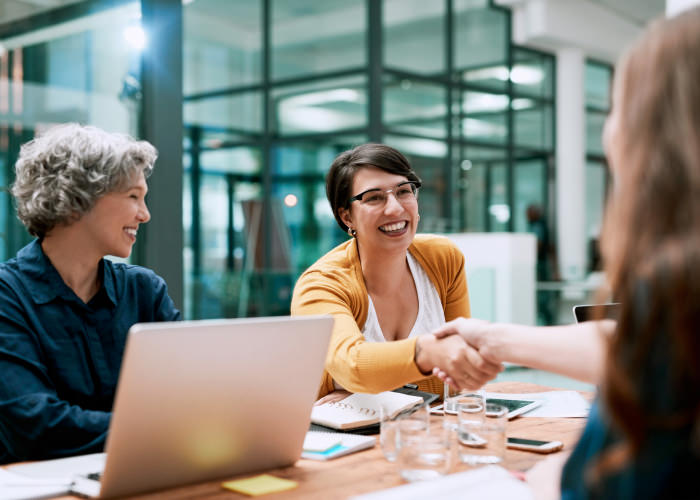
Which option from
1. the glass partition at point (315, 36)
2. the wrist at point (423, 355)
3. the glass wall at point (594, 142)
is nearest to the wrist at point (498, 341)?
the wrist at point (423, 355)

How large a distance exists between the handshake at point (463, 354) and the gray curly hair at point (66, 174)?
2.83ft

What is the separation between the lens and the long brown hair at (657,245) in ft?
2.29

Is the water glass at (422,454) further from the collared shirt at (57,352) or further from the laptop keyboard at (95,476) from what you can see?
the collared shirt at (57,352)

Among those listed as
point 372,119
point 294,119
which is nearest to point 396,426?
point 372,119

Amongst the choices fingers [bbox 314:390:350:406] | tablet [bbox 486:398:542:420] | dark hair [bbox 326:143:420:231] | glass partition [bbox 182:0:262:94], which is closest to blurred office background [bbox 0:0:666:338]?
glass partition [bbox 182:0:262:94]

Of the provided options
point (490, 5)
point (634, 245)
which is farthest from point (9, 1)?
point (490, 5)

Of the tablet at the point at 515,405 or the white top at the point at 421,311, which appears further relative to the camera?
the white top at the point at 421,311

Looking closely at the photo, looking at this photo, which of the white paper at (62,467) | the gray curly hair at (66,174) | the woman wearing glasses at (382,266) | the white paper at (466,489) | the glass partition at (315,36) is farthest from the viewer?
the glass partition at (315,36)

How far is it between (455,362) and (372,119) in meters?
5.23

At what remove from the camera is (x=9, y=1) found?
2.79 m

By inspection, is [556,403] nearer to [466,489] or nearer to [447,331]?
[447,331]

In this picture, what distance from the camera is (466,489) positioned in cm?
103

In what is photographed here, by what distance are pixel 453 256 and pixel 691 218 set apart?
1.73 m

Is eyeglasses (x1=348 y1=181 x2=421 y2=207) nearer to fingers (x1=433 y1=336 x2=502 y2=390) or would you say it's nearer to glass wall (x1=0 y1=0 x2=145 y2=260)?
fingers (x1=433 y1=336 x2=502 y2=390)
